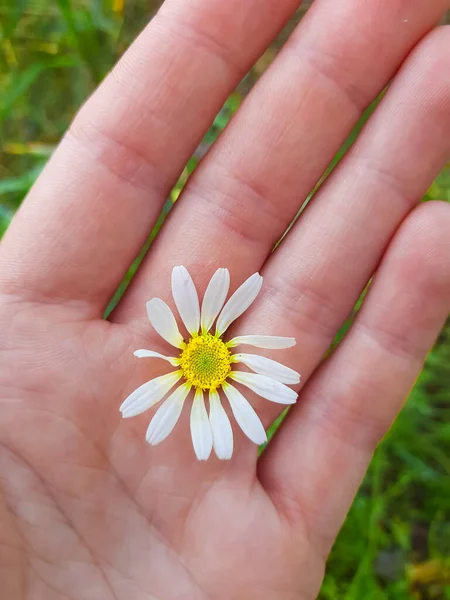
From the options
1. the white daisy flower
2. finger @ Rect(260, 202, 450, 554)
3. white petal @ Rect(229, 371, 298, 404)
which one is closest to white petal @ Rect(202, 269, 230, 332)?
the white daisy flower

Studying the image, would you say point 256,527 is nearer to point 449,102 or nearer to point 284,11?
point 449,102

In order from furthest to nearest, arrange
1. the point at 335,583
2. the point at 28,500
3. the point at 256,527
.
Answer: the point at 335,583 → the point at 256,527 → the point at 28,500

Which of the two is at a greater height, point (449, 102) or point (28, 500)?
point (449, 102)

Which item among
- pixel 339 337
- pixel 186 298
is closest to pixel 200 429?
pixel 186 298

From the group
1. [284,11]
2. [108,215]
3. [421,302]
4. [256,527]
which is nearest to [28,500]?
[256,527]

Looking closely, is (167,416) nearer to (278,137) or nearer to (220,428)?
(220,428)

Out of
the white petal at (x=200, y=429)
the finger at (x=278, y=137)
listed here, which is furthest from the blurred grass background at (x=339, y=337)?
the white petal at (x=200, y=429)
